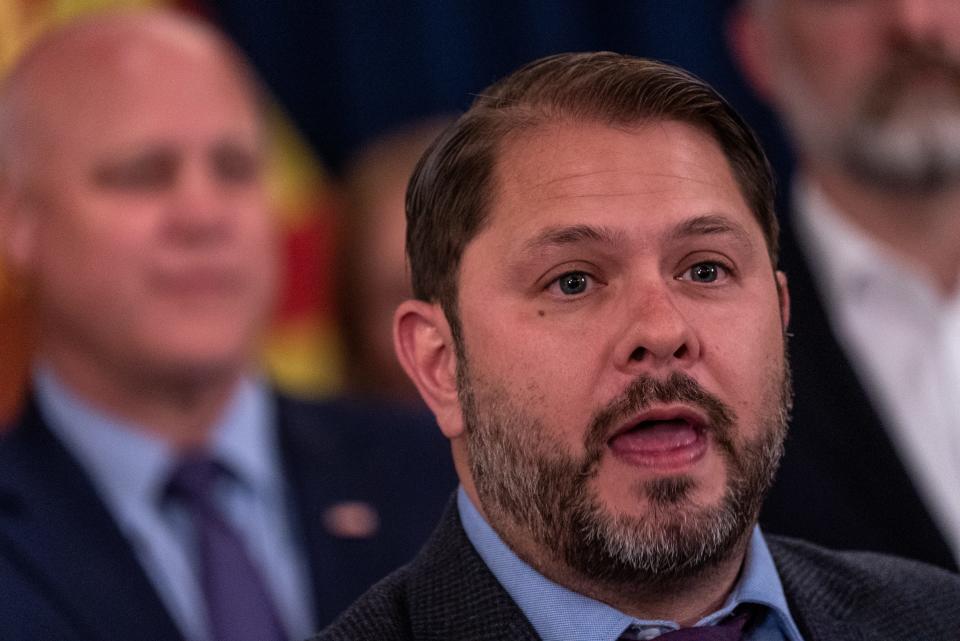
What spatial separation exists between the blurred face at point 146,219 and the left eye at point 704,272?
1.34 metres

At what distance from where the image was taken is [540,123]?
1721 mm

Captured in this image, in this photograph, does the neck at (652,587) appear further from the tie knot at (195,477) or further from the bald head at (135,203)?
the bald head at (135,203)

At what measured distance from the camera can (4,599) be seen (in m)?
2.31

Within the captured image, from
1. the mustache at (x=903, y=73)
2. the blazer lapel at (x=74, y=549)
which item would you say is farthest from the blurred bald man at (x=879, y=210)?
the blazer lapel at (x=74, y=549)

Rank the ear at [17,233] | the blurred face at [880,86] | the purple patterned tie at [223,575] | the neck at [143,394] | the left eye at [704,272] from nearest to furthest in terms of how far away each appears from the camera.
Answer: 1. the left eye at [704,272]
2. the purple patterned tie at [223,575]
3. the neck at [143,394]
4. the ear at [17,233]
5. the blurred face at [880,86]

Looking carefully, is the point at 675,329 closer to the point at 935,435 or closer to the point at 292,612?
the point at 292,612

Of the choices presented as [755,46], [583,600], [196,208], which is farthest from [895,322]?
[583,600]

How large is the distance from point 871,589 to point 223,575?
114cm

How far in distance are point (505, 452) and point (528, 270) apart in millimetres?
181

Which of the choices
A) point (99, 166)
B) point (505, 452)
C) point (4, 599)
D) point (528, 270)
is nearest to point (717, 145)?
point (528, 270)

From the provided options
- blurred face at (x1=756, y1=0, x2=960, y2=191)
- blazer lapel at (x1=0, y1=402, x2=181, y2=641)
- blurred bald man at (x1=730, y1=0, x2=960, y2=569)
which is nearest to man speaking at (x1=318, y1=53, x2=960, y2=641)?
blazer lapel at (x1=0, y1=402, x2=181, y2=641)

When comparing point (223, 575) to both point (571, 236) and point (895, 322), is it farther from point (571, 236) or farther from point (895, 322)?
point (895, 322)

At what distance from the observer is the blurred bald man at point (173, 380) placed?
2609 mm

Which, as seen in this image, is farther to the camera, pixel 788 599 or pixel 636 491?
pixel 788 599
